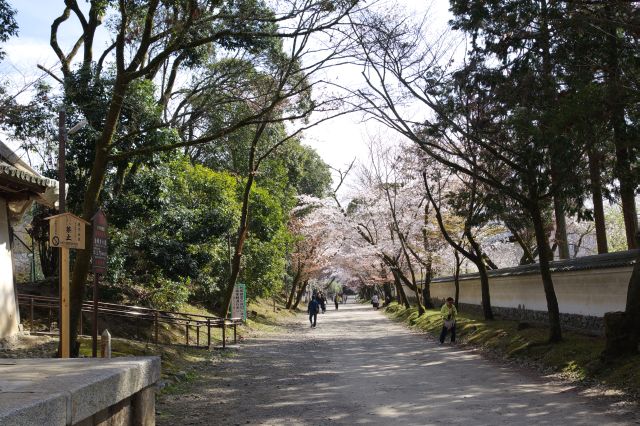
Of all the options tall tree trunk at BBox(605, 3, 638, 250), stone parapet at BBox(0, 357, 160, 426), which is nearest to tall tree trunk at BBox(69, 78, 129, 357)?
stone parapet at BBox(0, 357, 160, 426)

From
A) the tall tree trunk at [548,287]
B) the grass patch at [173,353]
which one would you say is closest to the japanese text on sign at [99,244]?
the grass patch at [173,353]

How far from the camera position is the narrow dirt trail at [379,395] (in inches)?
325

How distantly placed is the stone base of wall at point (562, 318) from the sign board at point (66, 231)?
11761mm

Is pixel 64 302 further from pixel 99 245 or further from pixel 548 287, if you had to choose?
pixel 548 287

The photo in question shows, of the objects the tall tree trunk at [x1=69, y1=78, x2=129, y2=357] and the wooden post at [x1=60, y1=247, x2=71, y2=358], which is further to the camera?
the tall tree trunk at [x1=69, y1=78, x2=129, y2=357]

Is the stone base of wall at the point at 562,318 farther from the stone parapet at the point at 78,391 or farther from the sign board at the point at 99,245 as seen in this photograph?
the stone parapet at the point at 78,391

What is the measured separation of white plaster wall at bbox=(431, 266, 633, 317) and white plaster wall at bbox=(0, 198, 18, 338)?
44.7 feet

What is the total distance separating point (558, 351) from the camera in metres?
13.1

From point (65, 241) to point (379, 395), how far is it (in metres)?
5.67

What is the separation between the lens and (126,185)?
57.0 ft

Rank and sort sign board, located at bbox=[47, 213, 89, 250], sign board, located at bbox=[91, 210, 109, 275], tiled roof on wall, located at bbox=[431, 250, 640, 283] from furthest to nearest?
1. tiled roof on wall, located at bbox=[431, 250, 640, 283]
2. sign board, located at bbox=[91, 210, 109, 275]
3. sign board, located at bbox=[47, 213, 89, 250]

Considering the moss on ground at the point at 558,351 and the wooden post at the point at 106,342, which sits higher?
the wooden post at the point at 106,342

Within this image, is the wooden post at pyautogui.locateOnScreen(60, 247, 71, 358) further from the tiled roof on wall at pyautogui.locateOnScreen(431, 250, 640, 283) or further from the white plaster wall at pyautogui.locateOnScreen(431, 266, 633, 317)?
the white plaster wall at pyautogui.locateOnScreen(431, 266, 633, 317)

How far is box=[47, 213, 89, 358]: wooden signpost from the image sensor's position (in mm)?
9289
